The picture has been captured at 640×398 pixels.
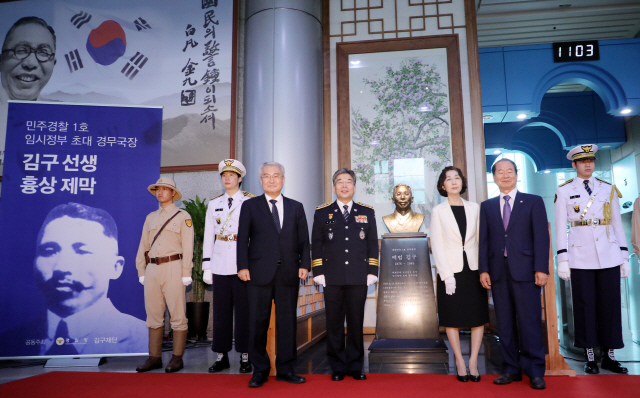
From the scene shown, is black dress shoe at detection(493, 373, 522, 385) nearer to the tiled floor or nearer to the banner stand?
the tiled floor

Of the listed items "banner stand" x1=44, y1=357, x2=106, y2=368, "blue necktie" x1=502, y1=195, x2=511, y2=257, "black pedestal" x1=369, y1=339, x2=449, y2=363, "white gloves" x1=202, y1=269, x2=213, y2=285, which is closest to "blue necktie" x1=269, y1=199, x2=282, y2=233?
"white gloves" x1=202, y1=269, x2=213, y2=285

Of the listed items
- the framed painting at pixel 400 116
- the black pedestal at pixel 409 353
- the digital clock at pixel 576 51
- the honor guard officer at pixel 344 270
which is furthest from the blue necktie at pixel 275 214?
the digital clock at pixel 576 51

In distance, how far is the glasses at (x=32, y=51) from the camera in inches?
235

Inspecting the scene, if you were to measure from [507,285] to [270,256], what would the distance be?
155cm

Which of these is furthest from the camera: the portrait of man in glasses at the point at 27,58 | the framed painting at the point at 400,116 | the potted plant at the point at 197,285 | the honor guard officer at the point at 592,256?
the portrait of man in glasses at the point at 27,58

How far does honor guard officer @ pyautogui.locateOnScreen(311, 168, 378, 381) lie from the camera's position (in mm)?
3020

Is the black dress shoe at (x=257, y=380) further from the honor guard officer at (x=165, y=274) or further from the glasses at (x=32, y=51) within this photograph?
the glasses at (x=32, y=51)

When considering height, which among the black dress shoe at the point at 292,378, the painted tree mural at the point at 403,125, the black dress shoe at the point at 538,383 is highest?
the painted tree mural at the point at 403,125

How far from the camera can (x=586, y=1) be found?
6.62 meters

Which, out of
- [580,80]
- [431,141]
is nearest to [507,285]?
[431,141]

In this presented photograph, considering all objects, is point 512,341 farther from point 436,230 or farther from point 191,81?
point 191,81

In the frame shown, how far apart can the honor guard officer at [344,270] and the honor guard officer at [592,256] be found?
152 centimetres

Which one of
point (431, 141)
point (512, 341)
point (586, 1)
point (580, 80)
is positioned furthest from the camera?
point (580, 80)

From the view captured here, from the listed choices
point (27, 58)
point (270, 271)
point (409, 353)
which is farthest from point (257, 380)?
point (27, 58)
